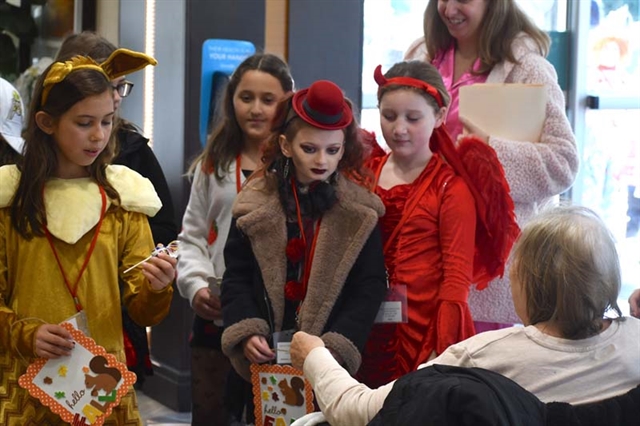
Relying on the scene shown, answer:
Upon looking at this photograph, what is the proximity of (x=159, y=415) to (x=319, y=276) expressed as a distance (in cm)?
215

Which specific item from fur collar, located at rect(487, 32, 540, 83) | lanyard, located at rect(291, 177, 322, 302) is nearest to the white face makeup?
lanyard, located at rect(291, 177, 322, 302)

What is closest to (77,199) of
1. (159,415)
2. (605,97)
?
(159,415)

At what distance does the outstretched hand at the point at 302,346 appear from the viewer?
7.30 ft

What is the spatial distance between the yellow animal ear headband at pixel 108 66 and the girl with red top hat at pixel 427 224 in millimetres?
709

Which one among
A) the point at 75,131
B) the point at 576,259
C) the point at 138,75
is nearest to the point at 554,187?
the point at 576,259

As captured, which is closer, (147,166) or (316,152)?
(316,152)

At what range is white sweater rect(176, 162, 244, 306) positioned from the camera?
3.03 m

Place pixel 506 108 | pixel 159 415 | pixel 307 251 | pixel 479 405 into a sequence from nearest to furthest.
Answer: pixel 479 405 < pixel 307 251 < pixel 506 108 < pixel 159 415

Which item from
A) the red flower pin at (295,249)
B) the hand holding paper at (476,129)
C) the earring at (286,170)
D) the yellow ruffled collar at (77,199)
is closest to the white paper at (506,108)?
the hand holding paper at (476,129)

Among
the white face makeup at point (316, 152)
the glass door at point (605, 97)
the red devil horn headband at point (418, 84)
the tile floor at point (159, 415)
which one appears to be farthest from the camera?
the glass door at point (605, 97)

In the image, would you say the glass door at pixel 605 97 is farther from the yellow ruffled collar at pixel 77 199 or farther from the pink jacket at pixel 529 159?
the yellow ruffled collar at pixel 77 199

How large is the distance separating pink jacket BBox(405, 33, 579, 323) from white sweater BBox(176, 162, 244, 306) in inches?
31.2

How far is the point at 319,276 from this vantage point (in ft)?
8.46

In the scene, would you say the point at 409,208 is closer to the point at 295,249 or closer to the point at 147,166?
the point at 295,249
